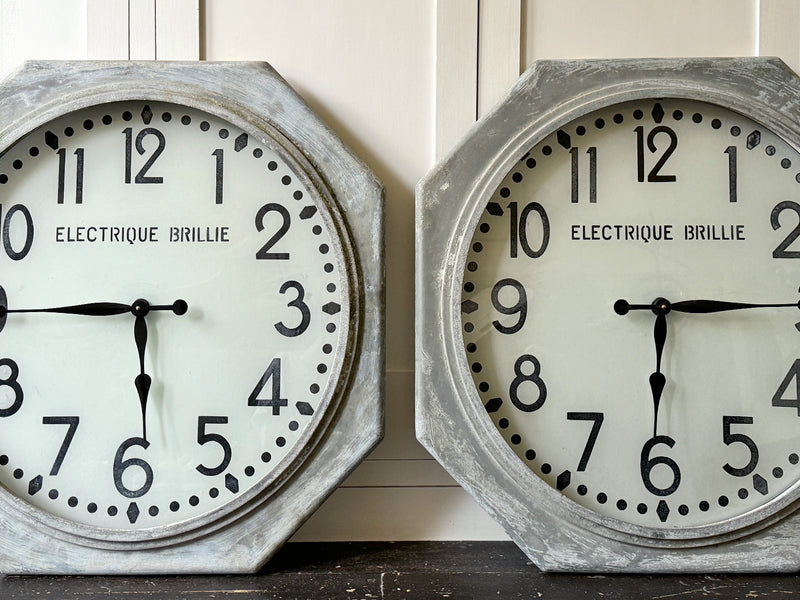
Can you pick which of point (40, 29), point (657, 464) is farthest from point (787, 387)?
point (40, 29)

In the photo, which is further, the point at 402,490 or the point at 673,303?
the point at 402,490

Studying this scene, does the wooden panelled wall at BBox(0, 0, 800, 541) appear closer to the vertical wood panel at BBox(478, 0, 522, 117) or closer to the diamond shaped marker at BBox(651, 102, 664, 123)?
the vertical wood panel at BBox(478, 0, 522, 117)

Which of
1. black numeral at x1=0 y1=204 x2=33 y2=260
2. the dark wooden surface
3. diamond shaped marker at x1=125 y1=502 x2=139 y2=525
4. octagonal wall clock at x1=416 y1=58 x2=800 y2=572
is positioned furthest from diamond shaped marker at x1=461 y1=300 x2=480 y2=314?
black numeral at x1=0 y1=204 x2=33 y2=260

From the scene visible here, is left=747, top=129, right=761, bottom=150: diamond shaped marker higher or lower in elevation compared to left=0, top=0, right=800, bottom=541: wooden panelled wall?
lower

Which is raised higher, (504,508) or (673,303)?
(673,303)

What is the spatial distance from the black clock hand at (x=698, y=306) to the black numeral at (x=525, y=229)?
6.4 inches

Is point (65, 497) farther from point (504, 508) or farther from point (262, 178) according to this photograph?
point (504, 508)

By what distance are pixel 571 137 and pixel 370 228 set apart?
38 cm

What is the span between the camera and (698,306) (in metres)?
1.07

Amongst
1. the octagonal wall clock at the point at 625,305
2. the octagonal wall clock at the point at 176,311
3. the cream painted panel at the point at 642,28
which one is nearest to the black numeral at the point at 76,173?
the octagonal wall clock at the point at 176,311

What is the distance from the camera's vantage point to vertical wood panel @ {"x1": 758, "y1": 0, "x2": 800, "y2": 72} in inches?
46.1

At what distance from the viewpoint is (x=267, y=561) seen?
107 cm

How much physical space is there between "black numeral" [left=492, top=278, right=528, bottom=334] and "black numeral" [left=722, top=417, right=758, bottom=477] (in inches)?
15.2

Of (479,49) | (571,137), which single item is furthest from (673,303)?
(479,49)
